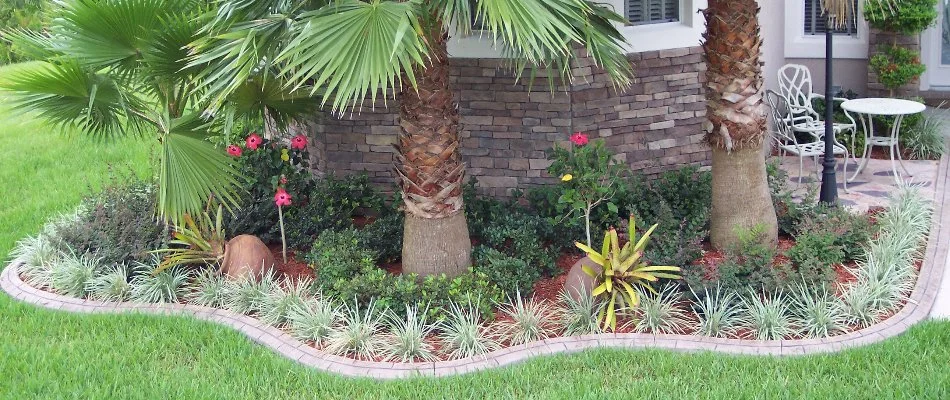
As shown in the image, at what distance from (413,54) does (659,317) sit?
244 centimetres

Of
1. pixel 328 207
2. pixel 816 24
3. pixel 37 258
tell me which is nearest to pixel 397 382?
pixel 328 207

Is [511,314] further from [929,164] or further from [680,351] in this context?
[929,164]

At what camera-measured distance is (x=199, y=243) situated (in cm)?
770

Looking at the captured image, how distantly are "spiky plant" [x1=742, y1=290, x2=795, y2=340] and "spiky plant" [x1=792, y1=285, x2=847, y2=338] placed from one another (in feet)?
0.24

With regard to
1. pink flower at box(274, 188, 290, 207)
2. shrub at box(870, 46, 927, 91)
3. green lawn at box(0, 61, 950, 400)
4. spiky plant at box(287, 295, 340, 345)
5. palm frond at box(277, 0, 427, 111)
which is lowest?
green lawn at box(0, 61, 950, 400)

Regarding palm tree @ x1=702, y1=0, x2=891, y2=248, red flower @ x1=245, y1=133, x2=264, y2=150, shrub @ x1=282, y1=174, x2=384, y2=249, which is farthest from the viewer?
shrub @ x1=282, y1=174, x2=384, y2=249

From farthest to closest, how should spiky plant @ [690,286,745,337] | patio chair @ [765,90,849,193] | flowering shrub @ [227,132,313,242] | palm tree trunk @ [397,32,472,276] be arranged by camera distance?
patio chair @ [765,90,849,193] < flowering shrub @ [227,132,313,242] < palm tree trunk @ [397,32,472,276] < spiky plant @ [690,286,745,337]

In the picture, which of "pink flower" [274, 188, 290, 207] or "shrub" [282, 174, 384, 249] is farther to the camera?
"shrub" [282, 174, 384, 249]

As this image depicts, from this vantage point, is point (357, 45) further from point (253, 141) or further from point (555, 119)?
point (555, 119)

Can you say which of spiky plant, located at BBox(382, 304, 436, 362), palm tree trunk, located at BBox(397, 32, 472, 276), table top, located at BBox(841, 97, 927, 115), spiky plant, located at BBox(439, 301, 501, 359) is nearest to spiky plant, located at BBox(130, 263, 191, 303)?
palm tree trunk, located at BBox(397, 32, 472, 276)

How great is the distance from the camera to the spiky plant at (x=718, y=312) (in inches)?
251

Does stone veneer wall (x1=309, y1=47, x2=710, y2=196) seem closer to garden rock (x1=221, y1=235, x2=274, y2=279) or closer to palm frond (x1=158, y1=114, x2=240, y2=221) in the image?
garden rock (x1=221, y1=235, x2=274, y2=279)

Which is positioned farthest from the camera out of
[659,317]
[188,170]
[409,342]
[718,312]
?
[188,170]

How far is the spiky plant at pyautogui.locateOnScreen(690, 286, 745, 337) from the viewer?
20.9 ft
